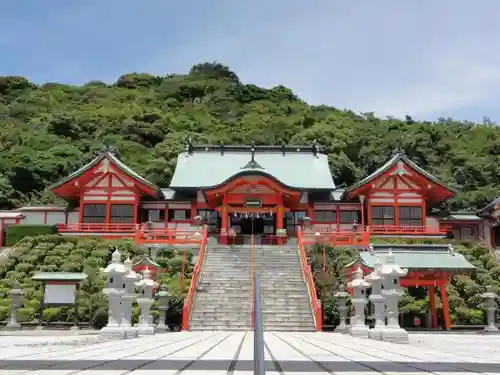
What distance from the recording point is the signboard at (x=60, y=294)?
19.9 metres

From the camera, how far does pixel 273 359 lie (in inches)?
312

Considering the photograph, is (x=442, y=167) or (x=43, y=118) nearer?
(x=442, y=167)

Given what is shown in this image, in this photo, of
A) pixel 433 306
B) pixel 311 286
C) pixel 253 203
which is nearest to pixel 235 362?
pixel 311 286

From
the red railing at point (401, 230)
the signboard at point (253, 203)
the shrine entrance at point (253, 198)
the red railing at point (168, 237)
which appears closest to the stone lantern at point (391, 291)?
the red railing at point (168, 237)

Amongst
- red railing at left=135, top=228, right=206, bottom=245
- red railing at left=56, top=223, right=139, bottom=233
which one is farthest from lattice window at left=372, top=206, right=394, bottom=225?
red railing at left=56, top=223, right=139, bottom=233

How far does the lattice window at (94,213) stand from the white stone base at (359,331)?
2122cm

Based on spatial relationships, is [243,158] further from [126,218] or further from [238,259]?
[238,259]

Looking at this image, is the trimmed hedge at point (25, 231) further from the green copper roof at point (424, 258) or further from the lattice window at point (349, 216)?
the green copper roof at point (424, 258)

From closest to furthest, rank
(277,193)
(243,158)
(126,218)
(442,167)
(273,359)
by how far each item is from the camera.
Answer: (273,359)
(277,193)
(126,218)
(243,158)
(442,167)

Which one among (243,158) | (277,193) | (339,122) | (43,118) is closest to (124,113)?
(43,118)

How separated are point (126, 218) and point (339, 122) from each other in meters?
42.2

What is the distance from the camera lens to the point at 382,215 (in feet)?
109

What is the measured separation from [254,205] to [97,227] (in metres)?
9.50

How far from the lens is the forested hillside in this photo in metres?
53.5
